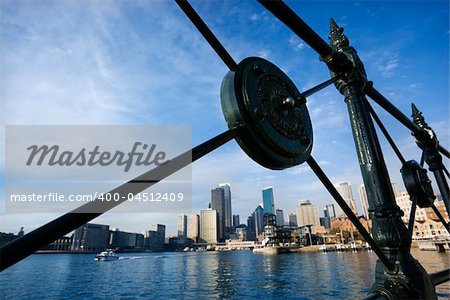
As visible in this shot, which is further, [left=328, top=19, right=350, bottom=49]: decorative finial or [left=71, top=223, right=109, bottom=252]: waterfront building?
[left=71, top=223, right=109, bottom=252]: waterfront building

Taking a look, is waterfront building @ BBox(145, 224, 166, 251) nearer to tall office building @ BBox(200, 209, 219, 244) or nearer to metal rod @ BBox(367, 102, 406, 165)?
tall office building @ BBox(200, 209, 219, 244)

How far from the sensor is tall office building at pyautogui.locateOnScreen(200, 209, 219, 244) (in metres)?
177

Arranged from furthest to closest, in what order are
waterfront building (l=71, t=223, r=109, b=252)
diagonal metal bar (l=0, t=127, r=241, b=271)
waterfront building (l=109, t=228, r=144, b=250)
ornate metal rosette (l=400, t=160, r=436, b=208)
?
1. waterfront building (l=109, t=228, r=144, b=250)
2. waterfront building (l=71, t=223, r=109, b=252)
3. ornate metal rosette (l=400, t=160, r=436, b=208)
4. diagonal metal bar (l=0, t=127, r=241, b=271)

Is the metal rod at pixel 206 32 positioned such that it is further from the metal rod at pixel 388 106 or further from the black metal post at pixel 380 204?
the metal rod at pixel 388 106

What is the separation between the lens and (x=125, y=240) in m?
144

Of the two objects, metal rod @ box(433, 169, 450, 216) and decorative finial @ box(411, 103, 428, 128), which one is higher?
decorative finial @ box(411, 103, 428, 128)

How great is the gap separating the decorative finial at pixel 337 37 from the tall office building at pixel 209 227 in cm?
18493

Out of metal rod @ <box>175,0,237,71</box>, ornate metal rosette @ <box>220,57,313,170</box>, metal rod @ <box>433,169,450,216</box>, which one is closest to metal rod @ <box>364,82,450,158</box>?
metal rod @ <box>433,169,450,216</box>

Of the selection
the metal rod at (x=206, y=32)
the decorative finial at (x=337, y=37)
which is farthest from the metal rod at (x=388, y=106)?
the metal rod at (x=206, y=32)

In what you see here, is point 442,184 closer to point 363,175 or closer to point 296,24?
point 363,175

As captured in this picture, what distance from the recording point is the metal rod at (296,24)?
1.65m

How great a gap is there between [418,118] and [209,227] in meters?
189

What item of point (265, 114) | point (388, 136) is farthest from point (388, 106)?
point (265, 114)

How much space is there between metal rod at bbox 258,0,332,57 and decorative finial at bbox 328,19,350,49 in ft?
1.40
